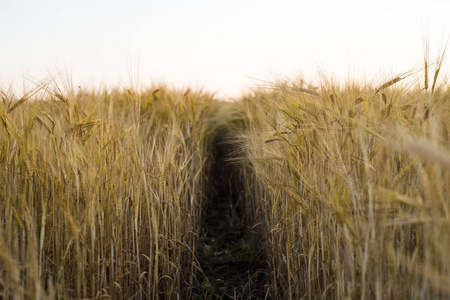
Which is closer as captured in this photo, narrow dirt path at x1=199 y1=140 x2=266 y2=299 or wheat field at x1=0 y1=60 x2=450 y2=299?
wheat field at x1=0 y1=60 x2=450 y2=299

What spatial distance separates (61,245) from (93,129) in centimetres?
51

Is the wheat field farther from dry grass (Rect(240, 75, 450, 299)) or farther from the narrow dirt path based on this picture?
the narrow dirt path

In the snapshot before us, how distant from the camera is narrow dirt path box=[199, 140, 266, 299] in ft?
6.93

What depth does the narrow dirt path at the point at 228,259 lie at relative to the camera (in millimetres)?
2111

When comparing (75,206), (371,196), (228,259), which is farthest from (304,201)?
(228,259)

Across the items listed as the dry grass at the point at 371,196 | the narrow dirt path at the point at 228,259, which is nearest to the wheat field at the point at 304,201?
the dry grass at the point at 371,196

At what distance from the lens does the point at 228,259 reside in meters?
2.60

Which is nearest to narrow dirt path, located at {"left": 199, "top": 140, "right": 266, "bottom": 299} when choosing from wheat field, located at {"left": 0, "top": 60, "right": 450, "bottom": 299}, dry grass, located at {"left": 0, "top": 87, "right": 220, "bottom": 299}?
wheat field, located at {"left": 0, "top": 60, "right": 450, "bottom": 299}

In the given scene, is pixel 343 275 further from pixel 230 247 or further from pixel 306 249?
pixel 230 247

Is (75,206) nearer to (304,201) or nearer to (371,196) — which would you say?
(304,201)

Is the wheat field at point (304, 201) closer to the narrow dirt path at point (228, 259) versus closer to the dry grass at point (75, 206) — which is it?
the dry grass at point (75, 206)

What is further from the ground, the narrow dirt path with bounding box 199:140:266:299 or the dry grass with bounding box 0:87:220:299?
the dry grass with bounding box 0:87:220:299

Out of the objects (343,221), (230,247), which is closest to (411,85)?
(343,221)

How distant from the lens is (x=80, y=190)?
54.5 inches
